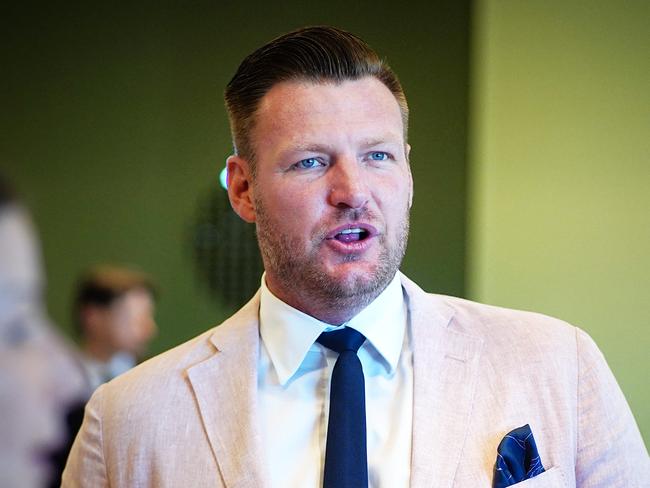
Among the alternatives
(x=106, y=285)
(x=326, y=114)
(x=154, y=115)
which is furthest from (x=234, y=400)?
(x=154, y=115)

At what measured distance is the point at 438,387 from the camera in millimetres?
1357

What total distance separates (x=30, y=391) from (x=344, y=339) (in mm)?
2093

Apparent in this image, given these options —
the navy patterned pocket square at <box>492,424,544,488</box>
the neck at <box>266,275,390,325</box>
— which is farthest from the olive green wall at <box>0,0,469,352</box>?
the navy patterned pocket square at <box>492,424,544,488</box>

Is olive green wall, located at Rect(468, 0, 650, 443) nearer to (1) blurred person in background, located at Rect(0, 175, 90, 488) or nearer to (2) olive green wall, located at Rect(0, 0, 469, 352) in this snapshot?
(2) olive green wall, located at Rect(0, 0, 469, 352)

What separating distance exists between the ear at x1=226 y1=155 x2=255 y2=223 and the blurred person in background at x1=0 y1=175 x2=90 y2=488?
1.82 metres

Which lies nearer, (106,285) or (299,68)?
(299,68)

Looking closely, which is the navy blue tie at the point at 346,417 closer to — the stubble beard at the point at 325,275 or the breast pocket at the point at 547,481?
the stubble beard at the point at 325,275

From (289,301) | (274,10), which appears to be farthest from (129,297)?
(289,301)

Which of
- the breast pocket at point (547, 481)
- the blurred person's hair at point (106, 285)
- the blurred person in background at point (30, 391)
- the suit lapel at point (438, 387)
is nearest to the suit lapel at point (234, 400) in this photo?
the suit lapel at point (438, 387)

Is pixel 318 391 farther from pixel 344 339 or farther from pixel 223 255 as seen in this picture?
pixel 223 255

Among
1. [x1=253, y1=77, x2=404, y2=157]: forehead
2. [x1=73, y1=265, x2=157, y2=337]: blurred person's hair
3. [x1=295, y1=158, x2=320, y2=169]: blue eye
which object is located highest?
[x1=253, y1=77, x2=404, y2=157]: forehead

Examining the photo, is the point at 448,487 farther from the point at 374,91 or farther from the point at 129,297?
the point at 129,297

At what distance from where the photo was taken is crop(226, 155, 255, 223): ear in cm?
154

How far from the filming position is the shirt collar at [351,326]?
140 centimetres
